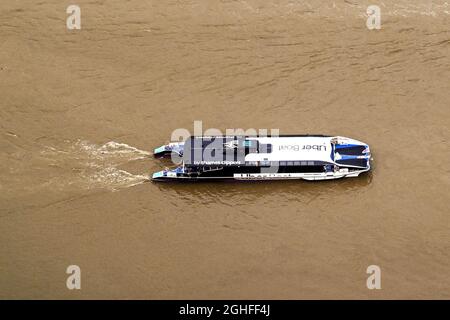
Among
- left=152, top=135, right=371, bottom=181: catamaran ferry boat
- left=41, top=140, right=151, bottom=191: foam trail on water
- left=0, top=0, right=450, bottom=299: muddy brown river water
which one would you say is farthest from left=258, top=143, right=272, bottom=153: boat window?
left=41, top=140, right=151, bottom=191: foam trail on water

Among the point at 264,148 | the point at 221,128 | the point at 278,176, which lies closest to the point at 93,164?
the point at 221,128

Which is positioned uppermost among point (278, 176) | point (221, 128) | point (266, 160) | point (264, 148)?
point (221, 128)

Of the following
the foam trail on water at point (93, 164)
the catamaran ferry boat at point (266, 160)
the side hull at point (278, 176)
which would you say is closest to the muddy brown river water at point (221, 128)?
the foam trail on water at point (93, 164)

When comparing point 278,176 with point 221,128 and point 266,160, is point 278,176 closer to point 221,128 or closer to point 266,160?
point 266,160

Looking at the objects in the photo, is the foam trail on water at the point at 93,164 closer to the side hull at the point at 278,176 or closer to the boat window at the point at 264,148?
the side hull at the point at 278,176

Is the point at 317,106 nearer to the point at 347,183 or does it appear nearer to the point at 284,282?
the point at 347,183
